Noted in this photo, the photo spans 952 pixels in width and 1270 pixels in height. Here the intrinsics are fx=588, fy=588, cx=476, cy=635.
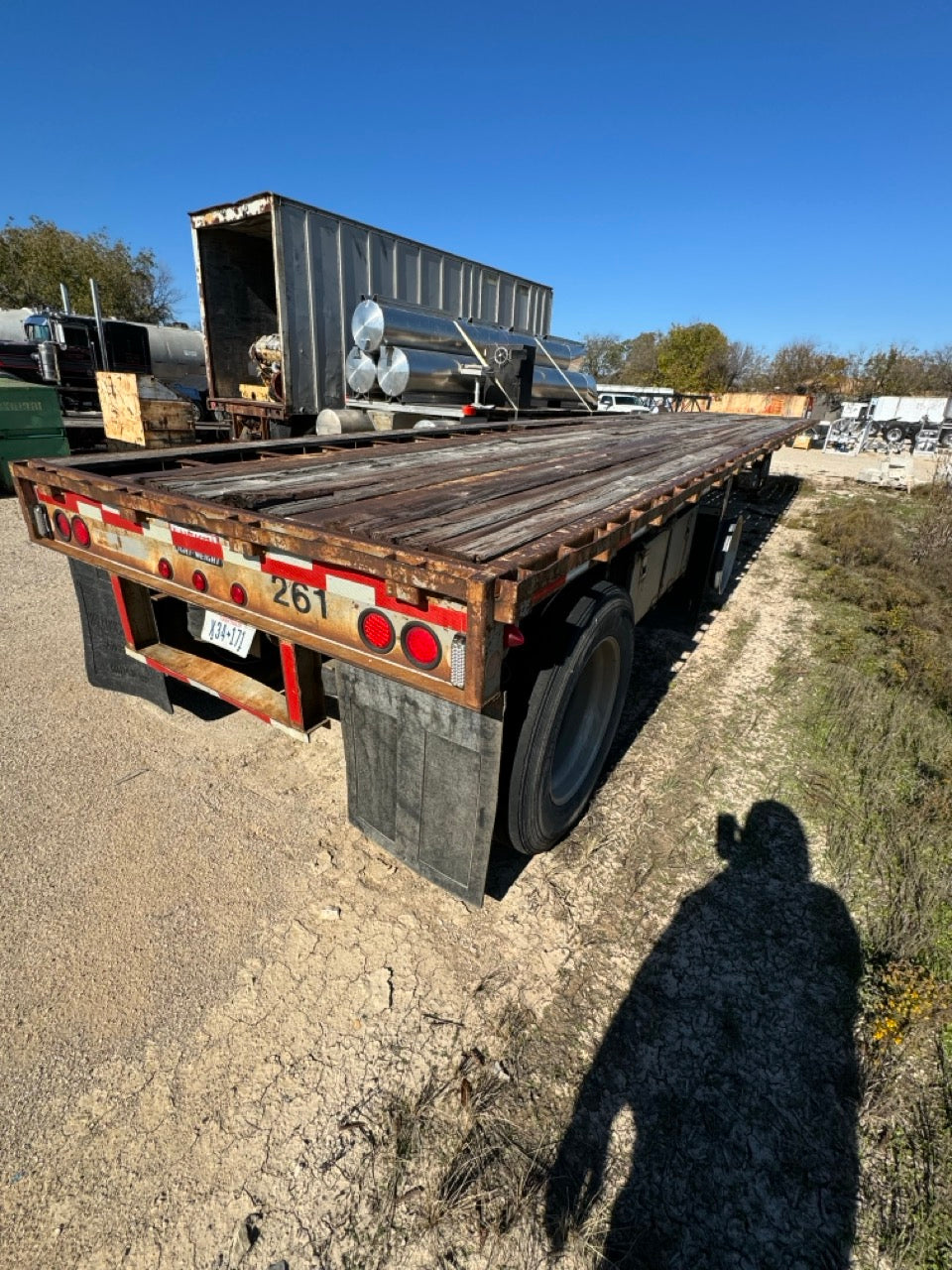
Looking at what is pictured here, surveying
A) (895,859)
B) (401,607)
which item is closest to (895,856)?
(895,859)

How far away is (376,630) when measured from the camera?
1980 millimetres

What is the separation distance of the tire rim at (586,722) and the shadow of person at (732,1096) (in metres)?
0.75

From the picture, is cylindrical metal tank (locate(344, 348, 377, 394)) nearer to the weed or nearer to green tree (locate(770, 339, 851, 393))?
the weed

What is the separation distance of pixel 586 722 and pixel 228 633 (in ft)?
6.03

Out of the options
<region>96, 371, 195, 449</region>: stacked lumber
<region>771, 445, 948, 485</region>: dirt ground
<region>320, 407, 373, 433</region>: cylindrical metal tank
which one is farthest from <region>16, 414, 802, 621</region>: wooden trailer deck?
<region>771, 445, 948, 485</region>: dirt ground

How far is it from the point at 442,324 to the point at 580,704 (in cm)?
792

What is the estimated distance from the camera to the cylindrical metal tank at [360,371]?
8.27 m

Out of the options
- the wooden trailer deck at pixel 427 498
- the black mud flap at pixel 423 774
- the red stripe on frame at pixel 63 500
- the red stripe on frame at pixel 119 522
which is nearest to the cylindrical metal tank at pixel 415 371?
the wooden trailer deck at pixel 427 498

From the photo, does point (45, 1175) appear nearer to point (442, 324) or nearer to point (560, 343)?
point (442, 324)

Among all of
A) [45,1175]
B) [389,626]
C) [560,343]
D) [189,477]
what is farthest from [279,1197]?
[560,343]

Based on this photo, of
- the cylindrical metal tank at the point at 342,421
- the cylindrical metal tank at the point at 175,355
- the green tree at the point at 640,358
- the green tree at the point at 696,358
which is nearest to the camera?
the cylindrical metal tank at the point at 342,421

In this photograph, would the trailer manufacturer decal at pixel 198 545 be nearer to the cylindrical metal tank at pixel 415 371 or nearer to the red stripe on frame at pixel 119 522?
the red stripe on frame at pixel 119 522

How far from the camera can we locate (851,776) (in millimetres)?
3588

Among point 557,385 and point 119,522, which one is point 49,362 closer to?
point 557,385
